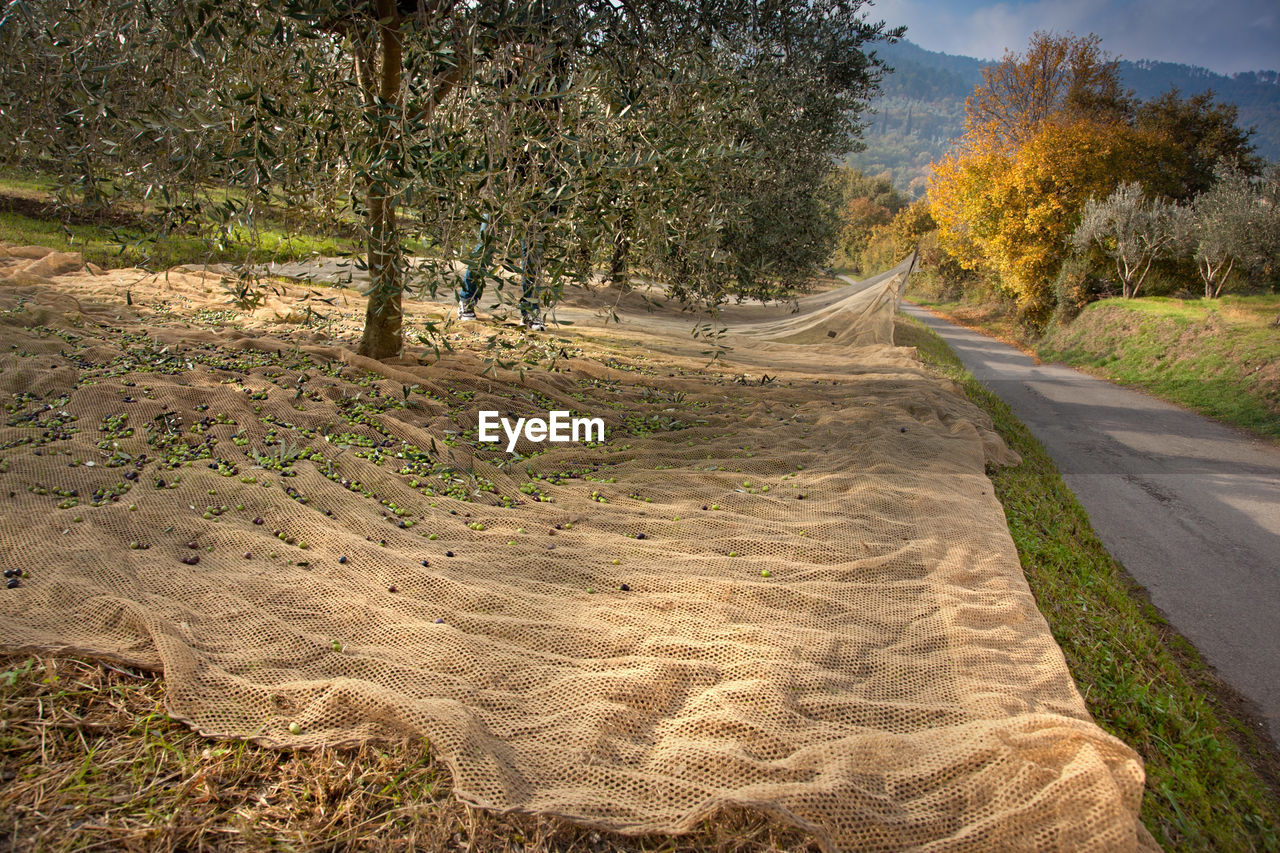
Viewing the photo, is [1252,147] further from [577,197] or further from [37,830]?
[37,830]

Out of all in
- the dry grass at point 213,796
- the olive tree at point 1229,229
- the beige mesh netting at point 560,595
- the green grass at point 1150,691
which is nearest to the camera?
the dry grass at point 213,796

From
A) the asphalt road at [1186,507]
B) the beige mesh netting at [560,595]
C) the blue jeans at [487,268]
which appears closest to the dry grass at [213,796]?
the beige mesh netting at [560,595]

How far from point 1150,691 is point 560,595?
10.8 ft

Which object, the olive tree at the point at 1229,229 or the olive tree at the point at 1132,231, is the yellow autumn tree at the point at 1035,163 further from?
the olive tree at the point at 1229,229

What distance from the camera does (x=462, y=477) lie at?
4.96 m

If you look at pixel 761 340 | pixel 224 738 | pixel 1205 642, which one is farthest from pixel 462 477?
pixel 761 340

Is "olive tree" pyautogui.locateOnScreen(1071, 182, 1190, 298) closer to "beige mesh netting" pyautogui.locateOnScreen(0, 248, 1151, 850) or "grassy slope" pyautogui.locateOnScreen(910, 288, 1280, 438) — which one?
"grassy slope" pyautogui.locateOnScreen(910, 288, 1280, 438)

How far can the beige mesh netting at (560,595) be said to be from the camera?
2557 mm

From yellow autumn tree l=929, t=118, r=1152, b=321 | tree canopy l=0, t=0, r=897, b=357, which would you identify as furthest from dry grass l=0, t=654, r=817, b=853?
yellow autumn tree l=929, t=118, r=1152, b=321

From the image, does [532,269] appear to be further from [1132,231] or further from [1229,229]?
[1132,231]

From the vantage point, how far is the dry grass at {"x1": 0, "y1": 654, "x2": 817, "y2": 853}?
86.2 inches

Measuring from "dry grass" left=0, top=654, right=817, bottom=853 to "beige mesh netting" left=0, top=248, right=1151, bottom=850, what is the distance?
0.31 ft

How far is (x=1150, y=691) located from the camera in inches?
151

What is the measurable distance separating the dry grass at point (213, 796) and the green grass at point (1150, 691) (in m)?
1.90
